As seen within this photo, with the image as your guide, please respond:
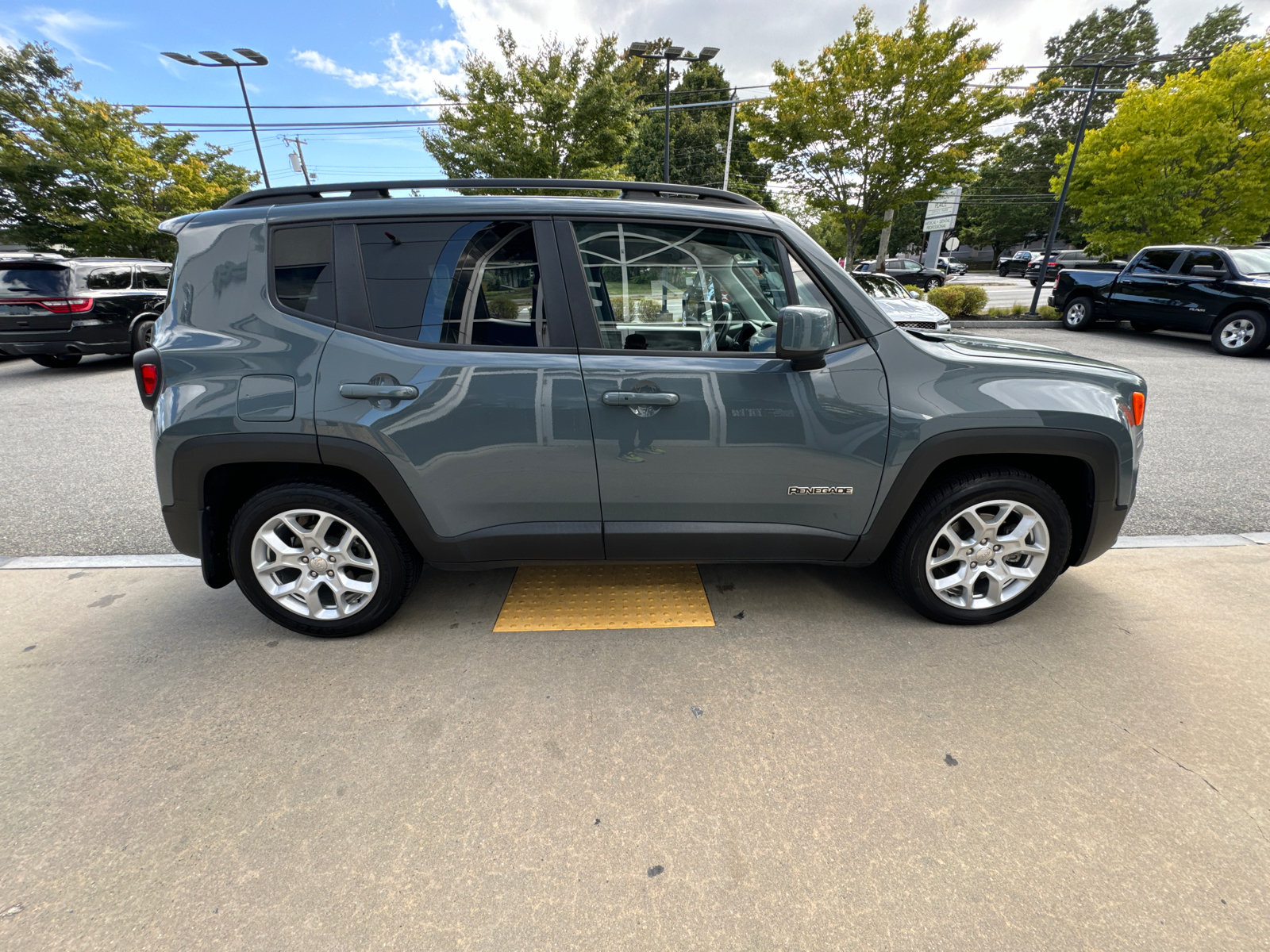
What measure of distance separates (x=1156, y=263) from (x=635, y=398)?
13371 millimetres

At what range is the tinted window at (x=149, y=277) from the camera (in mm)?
9281

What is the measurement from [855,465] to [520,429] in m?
1.35

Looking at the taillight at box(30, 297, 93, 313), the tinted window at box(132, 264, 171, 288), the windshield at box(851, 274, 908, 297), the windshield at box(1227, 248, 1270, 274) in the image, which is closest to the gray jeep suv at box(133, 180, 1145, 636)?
the windshield at box(851, 274, 908, 297)

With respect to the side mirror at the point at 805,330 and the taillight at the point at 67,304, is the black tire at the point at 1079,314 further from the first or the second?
the taillight at the point at 67,304

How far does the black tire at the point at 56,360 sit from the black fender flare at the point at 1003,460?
457 inches

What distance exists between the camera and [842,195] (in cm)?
1552

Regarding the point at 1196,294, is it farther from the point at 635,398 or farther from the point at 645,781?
the point at 645,781

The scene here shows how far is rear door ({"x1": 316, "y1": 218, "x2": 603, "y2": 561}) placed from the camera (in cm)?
220

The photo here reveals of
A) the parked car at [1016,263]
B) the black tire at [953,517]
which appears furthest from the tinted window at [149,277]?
the parked car at [1016,263]

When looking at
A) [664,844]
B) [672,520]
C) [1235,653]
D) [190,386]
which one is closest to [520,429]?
[672,520]

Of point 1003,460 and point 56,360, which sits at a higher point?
point 56,360

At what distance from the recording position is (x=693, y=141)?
34.1 metres

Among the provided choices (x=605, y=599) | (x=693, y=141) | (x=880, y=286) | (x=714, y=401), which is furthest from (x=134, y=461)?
A: (x=693, y=141)

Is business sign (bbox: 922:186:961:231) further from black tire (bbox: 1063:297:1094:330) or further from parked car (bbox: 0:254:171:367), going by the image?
parked car (bbox: 0:254:171:367)
